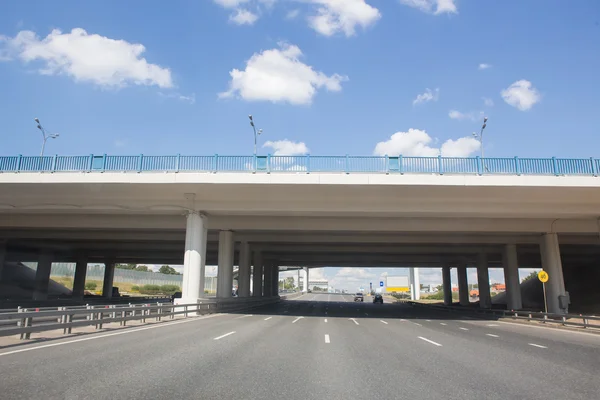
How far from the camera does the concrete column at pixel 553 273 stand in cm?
3070

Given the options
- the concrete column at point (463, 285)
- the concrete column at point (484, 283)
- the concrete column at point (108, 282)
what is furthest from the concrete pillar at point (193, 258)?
the concrete column at point (463, 285)

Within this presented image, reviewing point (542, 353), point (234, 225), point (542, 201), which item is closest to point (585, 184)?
point (542, 201)

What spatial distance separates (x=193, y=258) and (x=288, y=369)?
67.6 feet

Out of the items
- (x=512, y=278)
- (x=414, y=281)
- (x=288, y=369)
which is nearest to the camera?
(x=288, y=369)

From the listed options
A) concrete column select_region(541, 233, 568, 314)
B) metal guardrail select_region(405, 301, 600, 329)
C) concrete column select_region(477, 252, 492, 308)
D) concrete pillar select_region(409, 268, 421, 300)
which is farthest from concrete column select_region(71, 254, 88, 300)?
concrete pillar select_region(409, 268, 421, 300)

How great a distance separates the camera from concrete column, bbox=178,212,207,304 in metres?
27.9

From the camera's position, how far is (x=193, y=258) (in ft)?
92.5

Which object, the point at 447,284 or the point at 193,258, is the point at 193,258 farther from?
the point at 447,284

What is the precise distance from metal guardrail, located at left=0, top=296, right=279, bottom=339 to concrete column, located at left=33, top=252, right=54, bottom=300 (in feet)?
83.3

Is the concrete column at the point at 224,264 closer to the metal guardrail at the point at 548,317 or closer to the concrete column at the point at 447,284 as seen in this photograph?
the metal guardrail at the point at 548,317

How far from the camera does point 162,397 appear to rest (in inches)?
248

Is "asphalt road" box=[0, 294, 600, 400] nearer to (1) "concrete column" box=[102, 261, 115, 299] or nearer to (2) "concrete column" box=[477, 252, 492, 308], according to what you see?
(2) "concrete column" box=[477, 252, 492, 308]

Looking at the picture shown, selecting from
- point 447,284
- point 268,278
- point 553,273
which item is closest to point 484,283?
point 447,284

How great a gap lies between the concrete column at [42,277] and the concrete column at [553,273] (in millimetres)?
49179
